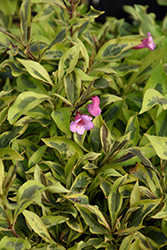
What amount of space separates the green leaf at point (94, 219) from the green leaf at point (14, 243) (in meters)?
0.18

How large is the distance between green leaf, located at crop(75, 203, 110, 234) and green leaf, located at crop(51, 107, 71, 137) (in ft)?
0.85

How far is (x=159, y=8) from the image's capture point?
2314mm

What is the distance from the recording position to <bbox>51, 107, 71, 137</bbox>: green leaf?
0.89 meters

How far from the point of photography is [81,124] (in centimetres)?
86

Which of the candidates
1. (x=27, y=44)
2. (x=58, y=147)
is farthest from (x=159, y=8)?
(x=58, y=147)

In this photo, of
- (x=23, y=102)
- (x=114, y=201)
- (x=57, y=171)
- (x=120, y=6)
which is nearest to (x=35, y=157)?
(x=57, y=171)

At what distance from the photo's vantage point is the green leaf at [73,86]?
0.91m

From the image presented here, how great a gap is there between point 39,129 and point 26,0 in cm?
51

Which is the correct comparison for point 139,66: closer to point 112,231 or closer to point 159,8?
point 112,231

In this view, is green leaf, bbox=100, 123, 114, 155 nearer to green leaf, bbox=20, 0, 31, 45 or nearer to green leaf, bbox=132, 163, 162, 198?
green leaf, bbox=132, 163, 162, 198

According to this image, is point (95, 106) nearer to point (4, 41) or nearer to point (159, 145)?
point (159, 145)

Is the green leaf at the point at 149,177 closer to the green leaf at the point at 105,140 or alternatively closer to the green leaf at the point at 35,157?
the green leaf at the point at 105,140

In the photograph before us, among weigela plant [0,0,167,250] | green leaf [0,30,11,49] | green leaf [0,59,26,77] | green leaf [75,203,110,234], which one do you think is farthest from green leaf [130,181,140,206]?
green leaf [0,30,11,49]

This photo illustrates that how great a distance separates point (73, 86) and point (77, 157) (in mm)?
254
